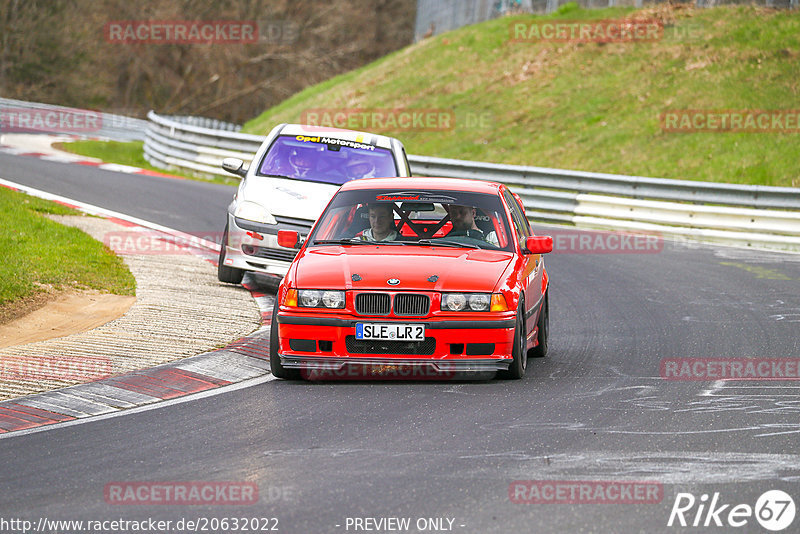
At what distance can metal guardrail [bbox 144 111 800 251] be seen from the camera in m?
20.1

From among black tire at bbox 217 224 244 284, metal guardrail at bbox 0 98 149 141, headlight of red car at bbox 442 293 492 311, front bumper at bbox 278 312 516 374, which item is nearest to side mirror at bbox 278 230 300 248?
front bumper at bbox 278 312 516 374

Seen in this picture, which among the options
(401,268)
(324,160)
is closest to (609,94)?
(324,160)

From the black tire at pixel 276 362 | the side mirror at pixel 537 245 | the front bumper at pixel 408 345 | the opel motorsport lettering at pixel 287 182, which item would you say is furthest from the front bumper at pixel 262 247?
the front bumper at pixel 408 345

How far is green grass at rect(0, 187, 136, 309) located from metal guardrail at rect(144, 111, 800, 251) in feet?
33.7

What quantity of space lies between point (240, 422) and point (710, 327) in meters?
5.85

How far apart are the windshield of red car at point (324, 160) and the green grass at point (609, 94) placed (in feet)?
43.5

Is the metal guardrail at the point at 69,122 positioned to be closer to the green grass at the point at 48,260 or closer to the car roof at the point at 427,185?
the green grass at the point at 48,260

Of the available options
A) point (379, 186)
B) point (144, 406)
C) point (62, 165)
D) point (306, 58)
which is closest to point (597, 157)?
point (62, 165)

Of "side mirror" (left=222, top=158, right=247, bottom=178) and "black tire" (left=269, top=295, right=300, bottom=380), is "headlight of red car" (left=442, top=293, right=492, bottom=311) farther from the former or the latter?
"side mirror" (left=222, top=158, right=247, bottom=178)

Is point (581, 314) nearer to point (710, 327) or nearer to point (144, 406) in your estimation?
point (710, 327)

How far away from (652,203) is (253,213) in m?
10.5

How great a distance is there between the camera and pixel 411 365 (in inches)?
329

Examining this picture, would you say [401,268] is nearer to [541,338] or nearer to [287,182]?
[541,338]

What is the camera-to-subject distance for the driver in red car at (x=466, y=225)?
9.59m
